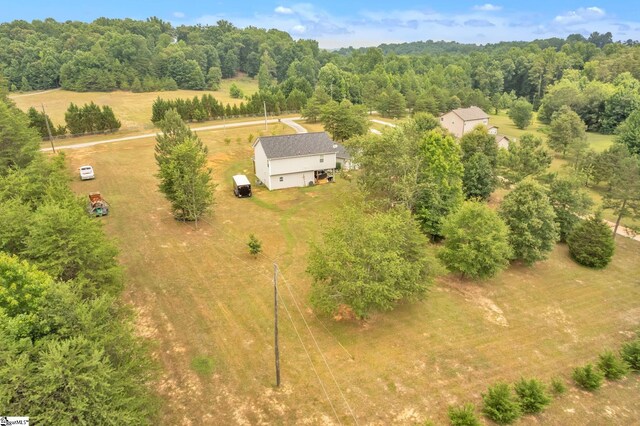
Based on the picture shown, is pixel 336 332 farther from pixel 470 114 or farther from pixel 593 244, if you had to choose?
pixel 470 114

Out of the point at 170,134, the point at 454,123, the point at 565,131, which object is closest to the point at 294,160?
the point at 170,134

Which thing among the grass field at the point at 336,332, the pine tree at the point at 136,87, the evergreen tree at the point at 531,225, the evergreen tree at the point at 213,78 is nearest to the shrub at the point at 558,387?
the grass field at the point at 336,332

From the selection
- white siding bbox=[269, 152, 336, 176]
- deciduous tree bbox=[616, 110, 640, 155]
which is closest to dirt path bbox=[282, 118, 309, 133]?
white siding bbox=[269, 152, 336, 176]

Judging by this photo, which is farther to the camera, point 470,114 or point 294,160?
point 470,114

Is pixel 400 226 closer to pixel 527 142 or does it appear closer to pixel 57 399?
pixel 57 399

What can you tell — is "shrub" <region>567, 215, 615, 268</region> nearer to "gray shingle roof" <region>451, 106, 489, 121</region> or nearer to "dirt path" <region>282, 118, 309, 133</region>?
"gray shingle roof" <region>451, 106, 489, 121</region>

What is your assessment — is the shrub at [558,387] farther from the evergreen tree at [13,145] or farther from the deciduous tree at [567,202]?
the evergreen tree at [13,145]
